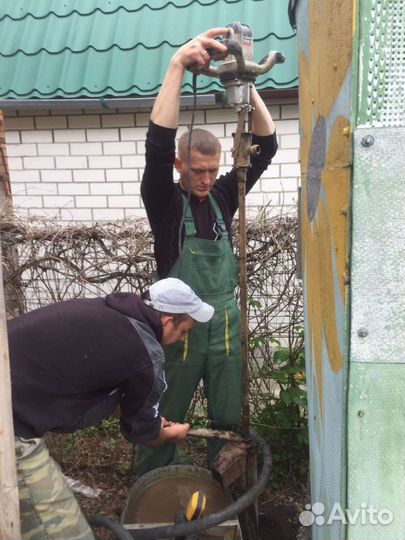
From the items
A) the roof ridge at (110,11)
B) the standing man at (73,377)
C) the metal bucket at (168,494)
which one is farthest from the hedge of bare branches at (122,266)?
the roof ridge at (110,11)

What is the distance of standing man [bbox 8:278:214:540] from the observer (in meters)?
1.78

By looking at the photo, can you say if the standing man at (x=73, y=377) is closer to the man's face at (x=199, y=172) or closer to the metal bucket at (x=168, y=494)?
the metal bucket at (x=168, y=494)

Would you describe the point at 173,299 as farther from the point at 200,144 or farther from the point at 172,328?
the point at 200,144

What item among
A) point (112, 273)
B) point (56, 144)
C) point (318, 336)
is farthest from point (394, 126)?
point (56, 144)

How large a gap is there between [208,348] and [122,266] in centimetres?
103

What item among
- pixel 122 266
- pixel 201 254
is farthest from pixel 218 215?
pixel 122 266

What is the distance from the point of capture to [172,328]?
2129 mm

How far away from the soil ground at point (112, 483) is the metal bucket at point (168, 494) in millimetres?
428

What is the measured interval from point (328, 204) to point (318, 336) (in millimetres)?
557

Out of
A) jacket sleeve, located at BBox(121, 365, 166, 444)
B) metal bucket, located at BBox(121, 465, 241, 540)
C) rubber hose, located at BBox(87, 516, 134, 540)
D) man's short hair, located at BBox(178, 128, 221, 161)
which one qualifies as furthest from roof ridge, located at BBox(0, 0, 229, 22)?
rubber hose, located at BBox(87, 516, 134, 540)

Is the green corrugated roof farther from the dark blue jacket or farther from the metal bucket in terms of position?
the metal bucket

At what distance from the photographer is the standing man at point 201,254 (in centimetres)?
244

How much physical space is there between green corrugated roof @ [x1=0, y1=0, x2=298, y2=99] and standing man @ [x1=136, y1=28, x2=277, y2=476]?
211 cm

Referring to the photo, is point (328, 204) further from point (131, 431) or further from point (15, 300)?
point (15, 300)
